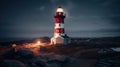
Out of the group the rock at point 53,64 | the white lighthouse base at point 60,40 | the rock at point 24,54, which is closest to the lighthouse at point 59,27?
the white lighthouse base at point 60,40

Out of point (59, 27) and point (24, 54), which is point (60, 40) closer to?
point (59, 27)

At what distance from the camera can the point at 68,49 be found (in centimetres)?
5409

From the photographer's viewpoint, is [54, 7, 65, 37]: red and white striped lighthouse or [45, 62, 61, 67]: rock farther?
[54, 7, 65, 37]: red and white striped lighthouse

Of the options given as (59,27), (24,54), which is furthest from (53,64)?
(59,27)

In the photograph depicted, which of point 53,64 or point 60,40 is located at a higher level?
point 60,40

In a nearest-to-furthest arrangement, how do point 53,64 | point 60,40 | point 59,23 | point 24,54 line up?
point 53,64, point 24,54, point 59,23, point 60,40

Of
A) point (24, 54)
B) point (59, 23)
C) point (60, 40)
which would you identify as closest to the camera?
point (24, 54)

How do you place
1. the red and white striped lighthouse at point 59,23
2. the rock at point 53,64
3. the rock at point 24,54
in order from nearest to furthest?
the rock at point 53,64 → the rock at point 24,54 → the red and white striped lighthouse at point 59,23

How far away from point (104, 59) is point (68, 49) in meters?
14.4

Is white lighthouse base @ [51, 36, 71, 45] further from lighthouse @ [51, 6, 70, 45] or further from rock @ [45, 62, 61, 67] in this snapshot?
rock @ [45, 62, 61, 67]

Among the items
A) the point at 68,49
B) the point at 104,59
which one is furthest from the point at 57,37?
the point at 104,59

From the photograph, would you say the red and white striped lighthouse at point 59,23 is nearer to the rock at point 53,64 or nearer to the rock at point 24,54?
the rock at point 24,54

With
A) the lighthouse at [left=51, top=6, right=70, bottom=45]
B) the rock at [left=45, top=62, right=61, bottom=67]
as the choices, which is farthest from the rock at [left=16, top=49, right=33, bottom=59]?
the lighthouse at [left=51, top=6, right=70, bottom=45]

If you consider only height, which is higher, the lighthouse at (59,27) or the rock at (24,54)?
the lighthouse at (59,27)
